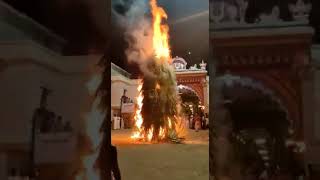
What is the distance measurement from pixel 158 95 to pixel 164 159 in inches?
17.6

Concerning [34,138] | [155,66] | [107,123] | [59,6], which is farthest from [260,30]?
[34,138]

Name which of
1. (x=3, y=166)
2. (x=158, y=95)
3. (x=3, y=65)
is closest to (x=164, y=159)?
(x=158, y=95)

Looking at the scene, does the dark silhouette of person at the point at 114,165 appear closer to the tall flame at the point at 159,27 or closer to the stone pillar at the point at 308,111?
the tall flame at the point at 159,27

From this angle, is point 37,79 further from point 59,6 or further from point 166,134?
point 166,134

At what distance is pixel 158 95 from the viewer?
2.79 meters

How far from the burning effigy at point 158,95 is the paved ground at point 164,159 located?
0.09 metres

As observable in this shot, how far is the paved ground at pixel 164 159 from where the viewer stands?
2477 millimetres

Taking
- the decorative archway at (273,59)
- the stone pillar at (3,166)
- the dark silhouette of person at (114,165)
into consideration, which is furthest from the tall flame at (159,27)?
the stone pillar at (3,166)

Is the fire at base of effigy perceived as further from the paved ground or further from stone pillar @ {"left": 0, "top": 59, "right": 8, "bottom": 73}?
stone pillar @ {"left": 0, "top": 59, "right": 8, "bottom": 73}

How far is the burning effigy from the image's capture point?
2.68m

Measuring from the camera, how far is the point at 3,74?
2.62 metres

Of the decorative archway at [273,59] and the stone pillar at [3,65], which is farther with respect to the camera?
the stone pillar at [3,65]

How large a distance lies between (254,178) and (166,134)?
64 centimetres

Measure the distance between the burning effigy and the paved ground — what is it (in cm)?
9
